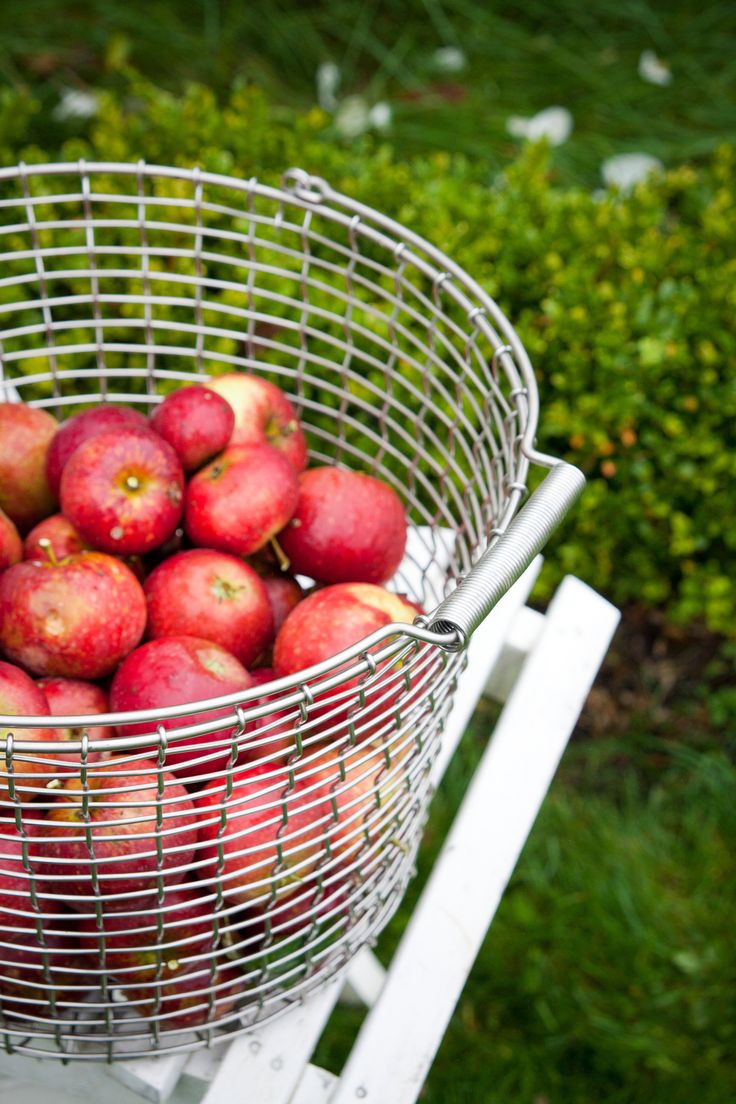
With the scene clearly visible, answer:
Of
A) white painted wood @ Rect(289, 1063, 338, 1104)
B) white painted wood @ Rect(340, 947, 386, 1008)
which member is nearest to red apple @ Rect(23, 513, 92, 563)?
white painted wood @ Rect(289, 1063, 338, 1104)

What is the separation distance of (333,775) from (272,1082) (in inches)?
12.1

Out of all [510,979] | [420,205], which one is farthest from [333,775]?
[420,205]

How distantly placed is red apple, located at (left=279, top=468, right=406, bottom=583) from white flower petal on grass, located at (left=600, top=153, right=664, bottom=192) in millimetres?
1844

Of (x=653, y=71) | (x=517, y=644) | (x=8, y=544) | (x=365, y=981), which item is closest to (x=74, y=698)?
(x=8, y=544)

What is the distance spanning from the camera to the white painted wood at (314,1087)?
41.8 inches

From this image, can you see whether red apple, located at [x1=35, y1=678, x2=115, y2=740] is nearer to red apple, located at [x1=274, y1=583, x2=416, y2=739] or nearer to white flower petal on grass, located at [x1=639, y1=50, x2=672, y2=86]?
red apple, located at [x1=274, y1=583, x2=416, y2=739]

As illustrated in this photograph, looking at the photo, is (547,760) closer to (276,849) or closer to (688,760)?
(276,849)

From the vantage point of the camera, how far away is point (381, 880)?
104cm

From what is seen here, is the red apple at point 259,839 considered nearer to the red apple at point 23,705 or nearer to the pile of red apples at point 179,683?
the pile of red apples at point 179,683

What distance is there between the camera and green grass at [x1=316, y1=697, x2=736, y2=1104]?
167cm

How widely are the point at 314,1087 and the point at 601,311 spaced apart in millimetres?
1303

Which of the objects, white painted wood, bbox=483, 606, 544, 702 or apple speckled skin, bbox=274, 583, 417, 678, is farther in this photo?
white painted wood, bbox=483, 606, 544, 702

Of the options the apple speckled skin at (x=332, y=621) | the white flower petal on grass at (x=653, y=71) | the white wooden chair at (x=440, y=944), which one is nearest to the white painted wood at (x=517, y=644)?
the white wooden chair at (x=440, y=944)

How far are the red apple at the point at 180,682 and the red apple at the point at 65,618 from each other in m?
0.03
